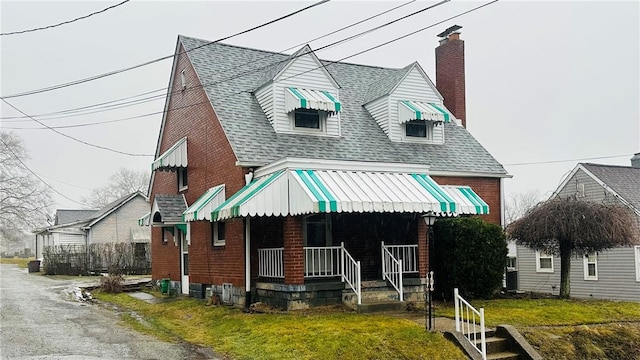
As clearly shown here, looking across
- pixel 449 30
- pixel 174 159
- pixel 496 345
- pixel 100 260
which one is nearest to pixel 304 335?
pixel 496 345

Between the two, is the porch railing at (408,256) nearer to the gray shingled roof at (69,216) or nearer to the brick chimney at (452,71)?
the brick chimney at (452,71)

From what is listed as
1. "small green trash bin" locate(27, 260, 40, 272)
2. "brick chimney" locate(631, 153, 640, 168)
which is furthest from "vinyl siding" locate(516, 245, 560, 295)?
"small green trash bin" locate(27, 260, 40, 272)

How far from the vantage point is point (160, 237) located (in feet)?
80.2

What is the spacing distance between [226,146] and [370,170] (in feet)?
14.7

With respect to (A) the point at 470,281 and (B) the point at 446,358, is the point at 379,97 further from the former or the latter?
(B) the point at 446,358

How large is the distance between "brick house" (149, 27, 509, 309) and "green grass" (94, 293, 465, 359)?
1.22 metres

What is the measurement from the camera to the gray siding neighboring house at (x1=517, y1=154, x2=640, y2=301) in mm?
24830

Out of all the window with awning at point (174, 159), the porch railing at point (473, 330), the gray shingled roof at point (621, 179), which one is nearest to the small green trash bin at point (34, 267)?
the window with awning at point (174, 159)

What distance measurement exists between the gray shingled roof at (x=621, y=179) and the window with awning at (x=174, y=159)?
59.9 ft

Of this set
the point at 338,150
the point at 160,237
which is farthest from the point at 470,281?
the point at 160,237

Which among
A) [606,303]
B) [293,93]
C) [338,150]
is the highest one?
[293,93]

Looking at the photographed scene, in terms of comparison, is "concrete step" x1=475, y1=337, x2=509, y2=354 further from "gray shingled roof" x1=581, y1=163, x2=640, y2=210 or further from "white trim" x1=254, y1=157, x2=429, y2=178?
"gray shingled roof" x1=581, y1=163, x2=640, y2=210

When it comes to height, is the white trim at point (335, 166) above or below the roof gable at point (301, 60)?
below

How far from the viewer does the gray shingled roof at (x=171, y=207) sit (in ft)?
65.9
